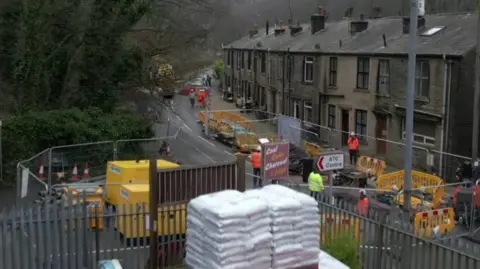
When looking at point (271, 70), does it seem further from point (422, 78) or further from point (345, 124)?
point (422, 78)

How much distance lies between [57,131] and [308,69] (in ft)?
60.8

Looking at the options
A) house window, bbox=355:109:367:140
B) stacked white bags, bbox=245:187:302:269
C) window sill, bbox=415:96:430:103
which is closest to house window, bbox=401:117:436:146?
window sill, bbox=415:96:430:103

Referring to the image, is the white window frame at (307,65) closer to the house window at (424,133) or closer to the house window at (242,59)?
the house window at (424,133)

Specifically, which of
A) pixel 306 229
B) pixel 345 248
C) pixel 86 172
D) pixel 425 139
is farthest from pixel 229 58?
pixel 306 229

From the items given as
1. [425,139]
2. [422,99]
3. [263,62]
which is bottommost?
[425,139]

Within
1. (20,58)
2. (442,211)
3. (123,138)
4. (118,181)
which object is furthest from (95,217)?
(20,58)

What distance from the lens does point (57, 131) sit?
925 inches

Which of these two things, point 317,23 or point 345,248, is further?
point 317,23

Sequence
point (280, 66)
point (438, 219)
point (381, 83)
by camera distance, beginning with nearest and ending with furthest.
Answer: point (438, 219), point (381, 83), point (280, 66)

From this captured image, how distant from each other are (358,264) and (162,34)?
23.5 meters

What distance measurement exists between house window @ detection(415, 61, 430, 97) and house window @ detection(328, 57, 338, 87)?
7432mm

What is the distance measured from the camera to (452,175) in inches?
980

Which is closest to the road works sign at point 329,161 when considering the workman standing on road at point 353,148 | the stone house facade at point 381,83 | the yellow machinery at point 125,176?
the yellow machinery at point 125,176

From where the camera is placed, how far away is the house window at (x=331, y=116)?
1353 inches
